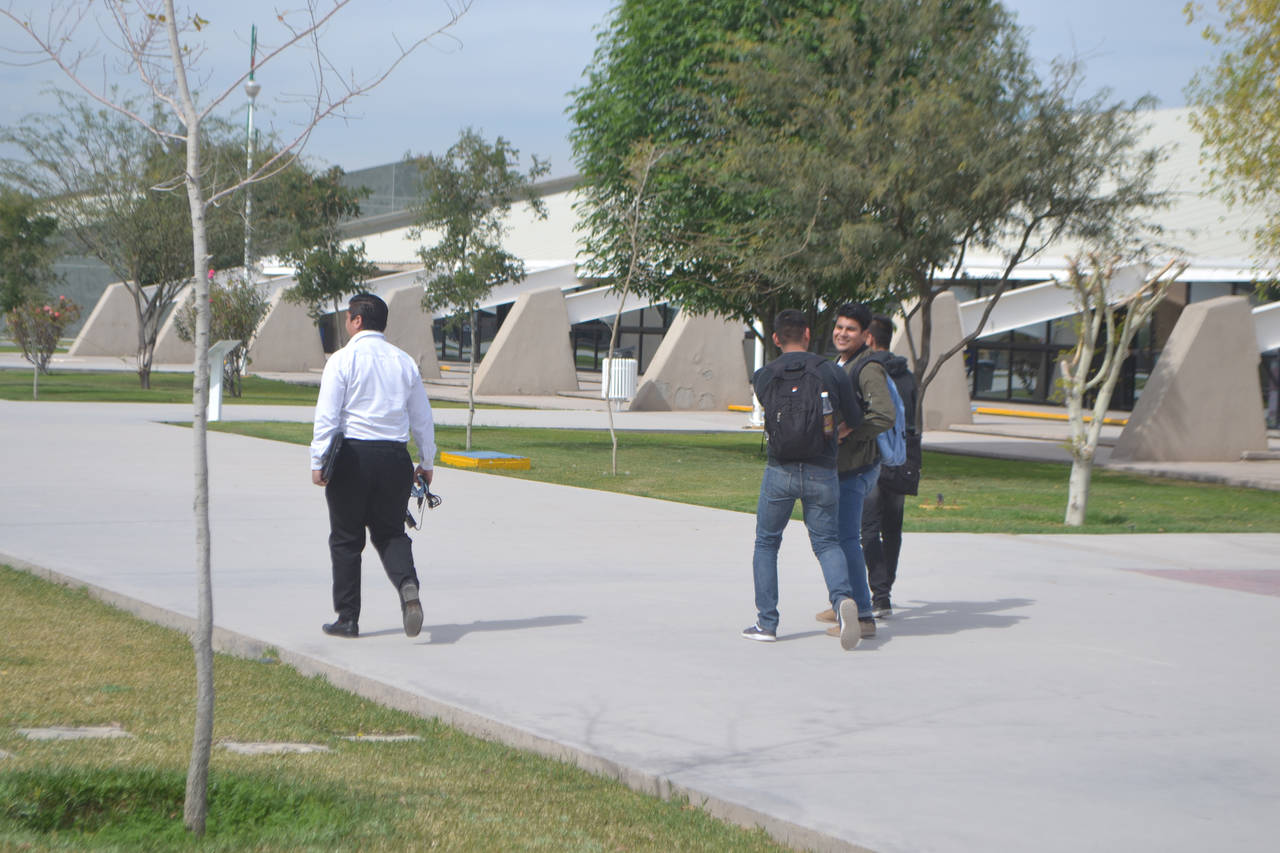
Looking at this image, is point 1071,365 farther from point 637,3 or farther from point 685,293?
point 637,3

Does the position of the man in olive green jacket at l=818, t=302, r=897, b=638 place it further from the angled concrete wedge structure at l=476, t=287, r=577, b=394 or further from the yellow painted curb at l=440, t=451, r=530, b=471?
the angled concrete wedge structure at l=476, t=287, r=577, b=394

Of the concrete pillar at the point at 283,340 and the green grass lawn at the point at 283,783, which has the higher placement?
the concrete pillar at the point at 283,340

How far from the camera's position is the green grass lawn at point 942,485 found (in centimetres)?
1323

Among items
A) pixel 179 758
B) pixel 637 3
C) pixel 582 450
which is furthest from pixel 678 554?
pixel 637 3

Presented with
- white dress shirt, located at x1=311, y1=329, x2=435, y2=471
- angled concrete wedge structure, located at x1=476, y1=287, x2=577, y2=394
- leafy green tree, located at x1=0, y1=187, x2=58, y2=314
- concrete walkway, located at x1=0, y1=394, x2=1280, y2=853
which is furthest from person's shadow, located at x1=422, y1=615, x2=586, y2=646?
leafy green tree, located at x1=0, y1=187, x2=58, y2=314

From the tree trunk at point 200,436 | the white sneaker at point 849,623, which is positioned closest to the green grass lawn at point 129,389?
the white sneaker at point 849,623

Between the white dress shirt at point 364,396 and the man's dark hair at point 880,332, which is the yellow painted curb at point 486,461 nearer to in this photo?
the man's dark hair at point 880,332

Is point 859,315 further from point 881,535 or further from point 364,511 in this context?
point 364,511

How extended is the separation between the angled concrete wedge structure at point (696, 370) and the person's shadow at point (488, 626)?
26.2 m

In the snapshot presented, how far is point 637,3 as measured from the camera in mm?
20062

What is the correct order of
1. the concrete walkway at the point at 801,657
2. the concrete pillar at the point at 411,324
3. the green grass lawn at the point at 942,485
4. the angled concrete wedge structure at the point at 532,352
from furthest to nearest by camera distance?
Answer: the concrete pillar at the point at 411,324 < the angled concrete wedge structure at the point at 532,352 < the green grass lawn at the point at 942,485 < the concrete walkway at the point at 801,657

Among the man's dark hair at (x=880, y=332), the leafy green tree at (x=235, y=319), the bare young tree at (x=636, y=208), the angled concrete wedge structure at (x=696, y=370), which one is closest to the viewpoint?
the man's dark hair at (x=880, y=332)

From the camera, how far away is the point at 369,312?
673 cm

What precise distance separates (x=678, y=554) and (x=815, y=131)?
934cm
